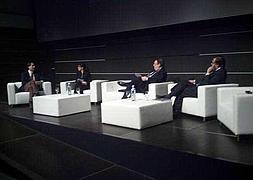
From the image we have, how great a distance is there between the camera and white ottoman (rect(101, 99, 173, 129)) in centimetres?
395

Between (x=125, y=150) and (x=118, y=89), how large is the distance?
3.17m

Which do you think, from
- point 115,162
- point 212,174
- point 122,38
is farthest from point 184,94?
point 122,38

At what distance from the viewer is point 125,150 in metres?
3.49

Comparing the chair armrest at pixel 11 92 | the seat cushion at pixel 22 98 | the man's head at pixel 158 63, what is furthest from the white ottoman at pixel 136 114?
the chair armrest at pixel 11 92

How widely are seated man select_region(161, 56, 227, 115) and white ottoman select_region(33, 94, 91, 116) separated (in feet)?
5.60

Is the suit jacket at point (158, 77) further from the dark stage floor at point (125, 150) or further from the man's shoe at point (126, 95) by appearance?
the dark stage floor at point (125, 150)

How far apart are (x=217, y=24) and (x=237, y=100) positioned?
240cm

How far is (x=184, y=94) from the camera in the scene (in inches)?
187

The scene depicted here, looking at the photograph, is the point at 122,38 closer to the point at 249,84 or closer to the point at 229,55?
the point at 229,55

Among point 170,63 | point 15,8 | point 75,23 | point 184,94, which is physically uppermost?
point 15,8

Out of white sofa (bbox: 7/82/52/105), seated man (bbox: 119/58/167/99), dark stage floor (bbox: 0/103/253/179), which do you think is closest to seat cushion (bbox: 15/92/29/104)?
white sofa (bbox: 7/82/52/105)

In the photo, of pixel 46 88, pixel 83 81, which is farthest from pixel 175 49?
pixel 46 88

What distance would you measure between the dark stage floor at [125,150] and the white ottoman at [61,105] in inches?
13.5

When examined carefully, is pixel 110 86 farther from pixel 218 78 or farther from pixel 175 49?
pixel 218 78
